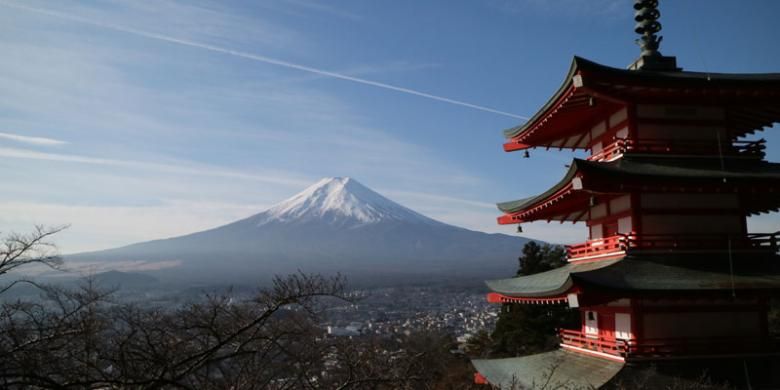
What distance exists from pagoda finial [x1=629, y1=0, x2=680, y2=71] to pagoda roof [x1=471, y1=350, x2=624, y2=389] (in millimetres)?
6598

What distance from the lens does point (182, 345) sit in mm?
5758

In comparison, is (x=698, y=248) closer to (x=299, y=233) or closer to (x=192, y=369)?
(x=192, y=369)

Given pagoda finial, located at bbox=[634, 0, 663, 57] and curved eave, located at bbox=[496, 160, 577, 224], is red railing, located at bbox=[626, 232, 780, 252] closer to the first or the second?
curved eave, located at bbox=[496, 160, 577, 224]

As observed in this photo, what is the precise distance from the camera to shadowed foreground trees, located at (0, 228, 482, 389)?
15.5ft

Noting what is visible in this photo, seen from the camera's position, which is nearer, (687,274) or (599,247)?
(687,274)

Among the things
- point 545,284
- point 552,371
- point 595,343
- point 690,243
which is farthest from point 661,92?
point 552,371

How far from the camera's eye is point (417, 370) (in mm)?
7543

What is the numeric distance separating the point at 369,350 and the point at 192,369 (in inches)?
125

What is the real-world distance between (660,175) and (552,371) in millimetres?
4172

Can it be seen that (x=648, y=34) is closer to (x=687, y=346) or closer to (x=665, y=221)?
(x=665, y=221)

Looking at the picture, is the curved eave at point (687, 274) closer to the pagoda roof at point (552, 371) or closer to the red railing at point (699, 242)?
the red railing at point (699, 242)

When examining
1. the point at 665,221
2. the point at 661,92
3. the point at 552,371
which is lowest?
the point at 552,371

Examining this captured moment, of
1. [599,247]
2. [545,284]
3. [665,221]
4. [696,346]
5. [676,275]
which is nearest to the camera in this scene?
[676,275]

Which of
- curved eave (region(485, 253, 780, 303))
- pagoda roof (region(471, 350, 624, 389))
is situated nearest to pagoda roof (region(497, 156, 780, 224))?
curved eave (region(485, 253, 780, 303))
